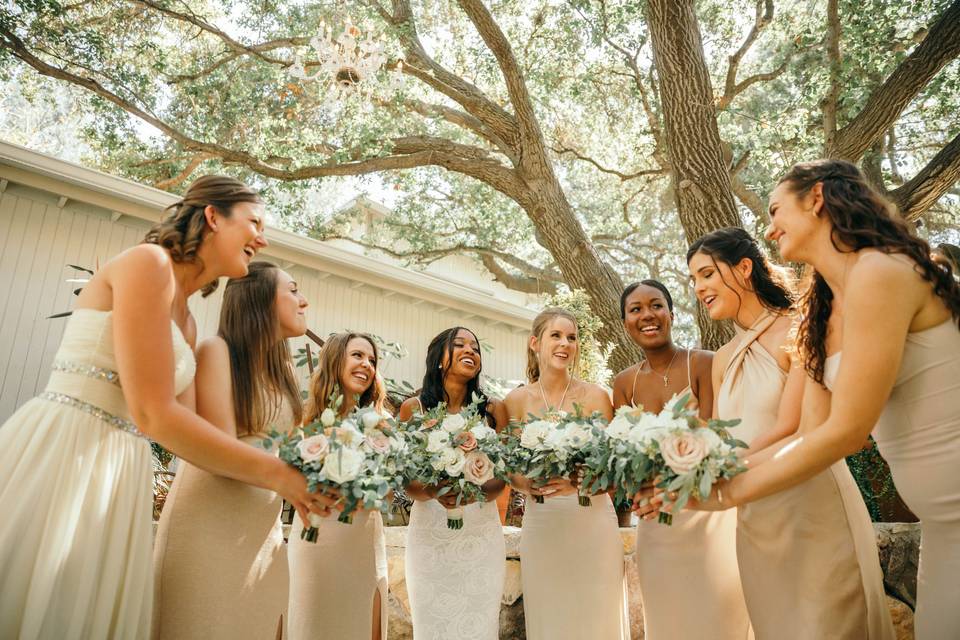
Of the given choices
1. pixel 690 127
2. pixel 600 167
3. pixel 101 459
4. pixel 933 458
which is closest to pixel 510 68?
pixel 690 127

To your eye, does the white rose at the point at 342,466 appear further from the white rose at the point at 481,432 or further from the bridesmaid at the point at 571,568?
the bridesmaid at the point at 571,568

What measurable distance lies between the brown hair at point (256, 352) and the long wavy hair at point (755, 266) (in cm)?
258

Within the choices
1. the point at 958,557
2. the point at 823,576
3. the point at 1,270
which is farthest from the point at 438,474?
the point at 1,270

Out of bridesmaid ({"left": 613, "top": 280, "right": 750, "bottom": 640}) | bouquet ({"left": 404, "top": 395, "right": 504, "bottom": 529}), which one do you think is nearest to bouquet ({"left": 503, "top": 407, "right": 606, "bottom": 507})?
bouquet ({"left": 404, "top": 395, "right": 504, "bottom": 529})

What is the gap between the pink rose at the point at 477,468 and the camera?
11.6 ft

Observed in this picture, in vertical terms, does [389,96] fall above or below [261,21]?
below

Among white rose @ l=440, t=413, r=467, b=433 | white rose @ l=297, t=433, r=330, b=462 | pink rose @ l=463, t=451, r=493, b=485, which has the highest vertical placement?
white rose @ l=440, t=413, r=467, b=433

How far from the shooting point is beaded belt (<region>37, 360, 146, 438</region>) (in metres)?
2.18

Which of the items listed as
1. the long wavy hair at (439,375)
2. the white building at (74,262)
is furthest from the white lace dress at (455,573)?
the white building at (74,262)

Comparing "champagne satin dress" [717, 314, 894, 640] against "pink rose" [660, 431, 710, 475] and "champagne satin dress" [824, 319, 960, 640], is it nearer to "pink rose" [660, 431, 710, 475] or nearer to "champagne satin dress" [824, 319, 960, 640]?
"champagne satin dress" [824, 319, 960, 640]

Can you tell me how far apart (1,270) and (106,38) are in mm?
3841

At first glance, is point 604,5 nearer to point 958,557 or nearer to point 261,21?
point 261,21

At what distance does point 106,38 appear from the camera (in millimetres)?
9445

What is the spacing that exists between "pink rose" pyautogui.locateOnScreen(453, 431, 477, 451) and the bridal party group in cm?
29
